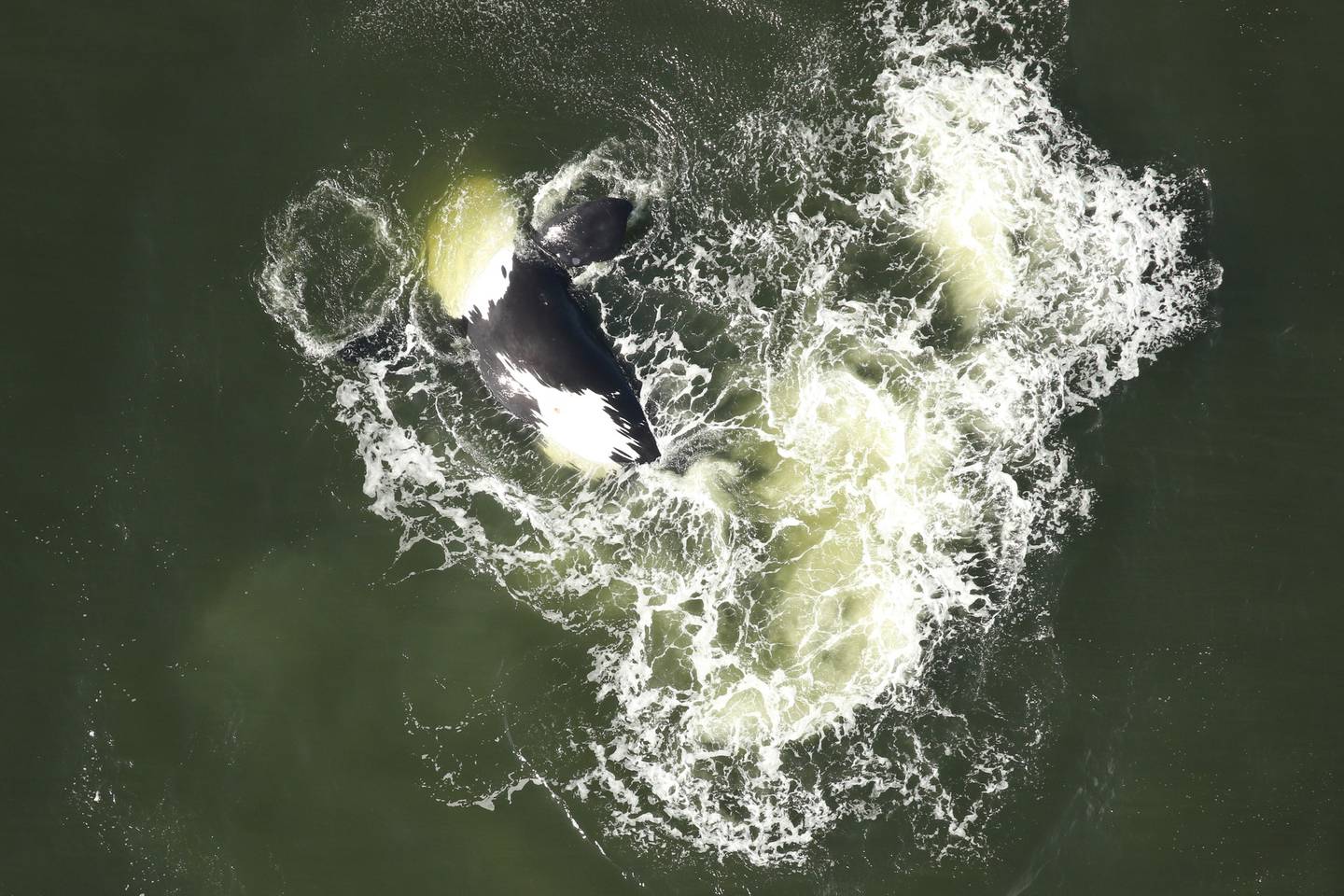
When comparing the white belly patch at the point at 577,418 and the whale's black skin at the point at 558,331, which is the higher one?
the whale's black skin at the point at 558,331

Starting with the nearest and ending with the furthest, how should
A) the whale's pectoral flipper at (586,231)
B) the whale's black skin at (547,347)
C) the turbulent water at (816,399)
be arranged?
the whale's black skin at (547,347) < the whale's pectoral flipper at (586,231) < the turbulent water at (816,399)

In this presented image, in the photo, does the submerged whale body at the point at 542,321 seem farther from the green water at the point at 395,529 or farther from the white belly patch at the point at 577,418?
the green water at the point at 395,529

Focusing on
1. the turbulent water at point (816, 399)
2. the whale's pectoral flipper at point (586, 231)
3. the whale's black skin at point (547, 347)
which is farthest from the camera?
the turbulent water at point (816, 399)

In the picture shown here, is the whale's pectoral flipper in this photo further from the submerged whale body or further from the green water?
the green water

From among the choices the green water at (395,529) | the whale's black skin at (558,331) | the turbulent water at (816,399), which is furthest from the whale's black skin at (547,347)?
the green water at (395,529)

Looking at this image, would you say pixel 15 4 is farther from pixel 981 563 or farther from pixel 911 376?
pixel 981 563

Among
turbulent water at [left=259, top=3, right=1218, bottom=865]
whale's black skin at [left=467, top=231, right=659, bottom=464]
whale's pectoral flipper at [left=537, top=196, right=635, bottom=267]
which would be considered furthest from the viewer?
turbulent water at [left=259, top=3, right=1218, bottom=865]

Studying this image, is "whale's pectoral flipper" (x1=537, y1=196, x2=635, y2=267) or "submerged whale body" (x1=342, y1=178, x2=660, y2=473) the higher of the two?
"whale's pectoral flipper" (x1=537, y1=196, x2=635, y2=267)

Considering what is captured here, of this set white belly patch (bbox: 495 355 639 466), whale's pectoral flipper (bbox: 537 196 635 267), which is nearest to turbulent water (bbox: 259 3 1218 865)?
whale's pectoral flipper (bbox: 537 196 635 267)
